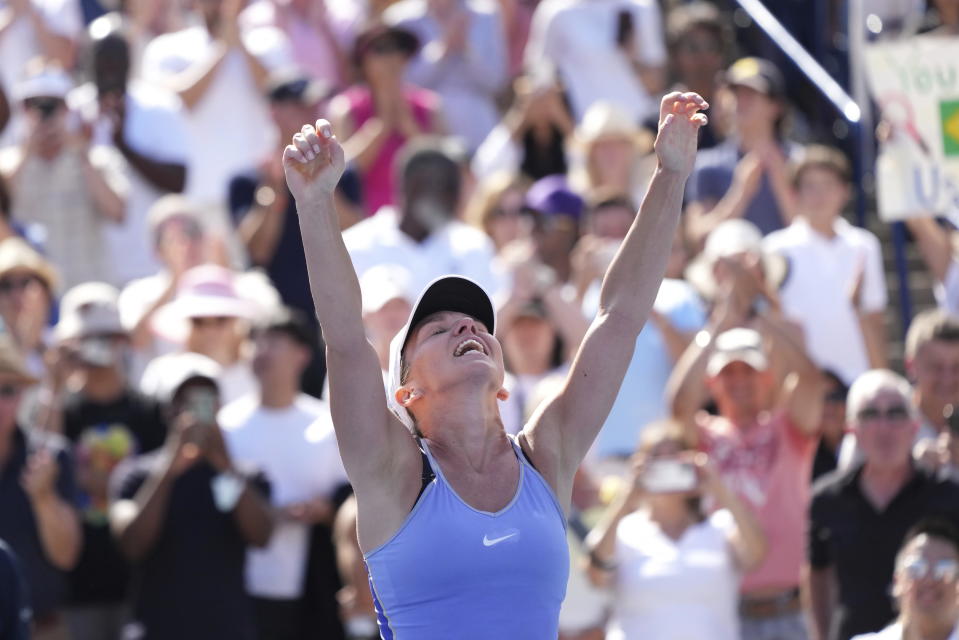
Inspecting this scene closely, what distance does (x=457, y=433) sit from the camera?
13.5 ft

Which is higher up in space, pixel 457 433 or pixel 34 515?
pixel 457 433

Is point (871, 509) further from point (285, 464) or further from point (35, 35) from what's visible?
point (35, 35)

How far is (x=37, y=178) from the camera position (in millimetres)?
10094

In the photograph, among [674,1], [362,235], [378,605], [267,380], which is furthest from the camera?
[674,1]

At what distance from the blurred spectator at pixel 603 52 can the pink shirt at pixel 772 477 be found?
369cm

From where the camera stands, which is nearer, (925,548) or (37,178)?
(925,548)

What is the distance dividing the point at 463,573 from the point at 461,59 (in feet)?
25.1

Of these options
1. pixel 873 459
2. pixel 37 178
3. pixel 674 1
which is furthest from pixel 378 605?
pixel 674 1

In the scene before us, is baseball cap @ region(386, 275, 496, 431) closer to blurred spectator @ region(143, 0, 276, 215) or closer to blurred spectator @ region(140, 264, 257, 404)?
blurred spectator @ region(140, 264, 257, 404)

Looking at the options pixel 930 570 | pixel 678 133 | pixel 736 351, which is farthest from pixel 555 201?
pixel 678 133

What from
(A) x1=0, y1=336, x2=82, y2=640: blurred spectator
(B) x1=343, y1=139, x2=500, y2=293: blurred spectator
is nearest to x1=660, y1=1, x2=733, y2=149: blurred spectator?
(B) x1=343, y1=139, x2=500, y2=293: blurred spectator

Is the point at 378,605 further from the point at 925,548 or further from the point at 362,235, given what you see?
the point at 362,235

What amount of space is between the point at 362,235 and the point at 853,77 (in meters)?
3.04

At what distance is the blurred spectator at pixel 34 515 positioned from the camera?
23.7ft
